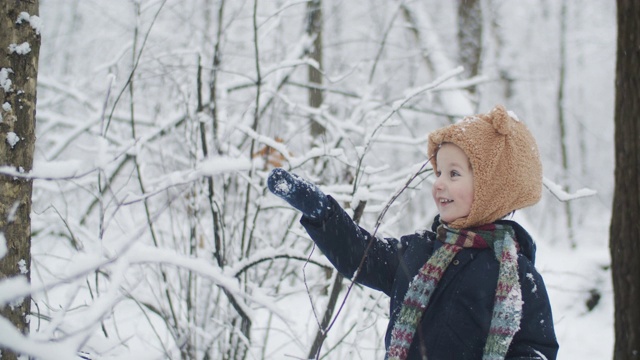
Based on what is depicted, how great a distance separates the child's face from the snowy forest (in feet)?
0.46

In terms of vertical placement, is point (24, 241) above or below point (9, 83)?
below

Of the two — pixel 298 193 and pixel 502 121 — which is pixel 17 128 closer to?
pixel 298 193

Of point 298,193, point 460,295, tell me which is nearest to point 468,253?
point 460,295

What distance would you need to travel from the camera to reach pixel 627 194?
100 inches

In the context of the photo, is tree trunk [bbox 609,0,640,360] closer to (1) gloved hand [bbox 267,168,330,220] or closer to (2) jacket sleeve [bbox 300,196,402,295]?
(2) jacket sleeve [bbox 300,196,402,295]

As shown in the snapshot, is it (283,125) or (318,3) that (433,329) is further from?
(318,3)

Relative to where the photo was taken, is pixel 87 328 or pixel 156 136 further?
pixel 156 136

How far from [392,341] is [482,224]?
1.55 ft

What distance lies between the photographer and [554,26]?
69.2 feet

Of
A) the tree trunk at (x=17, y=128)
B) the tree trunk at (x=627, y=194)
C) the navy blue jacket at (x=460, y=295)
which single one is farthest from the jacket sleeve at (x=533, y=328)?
the tree trunk at (x=17, y=128)

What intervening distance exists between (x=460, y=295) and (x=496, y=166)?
0.41 meters

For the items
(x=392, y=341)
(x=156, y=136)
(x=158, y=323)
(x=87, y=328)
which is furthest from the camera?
(x=158, y=323)

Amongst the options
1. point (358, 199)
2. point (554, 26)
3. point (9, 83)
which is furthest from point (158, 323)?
point (554, 26)

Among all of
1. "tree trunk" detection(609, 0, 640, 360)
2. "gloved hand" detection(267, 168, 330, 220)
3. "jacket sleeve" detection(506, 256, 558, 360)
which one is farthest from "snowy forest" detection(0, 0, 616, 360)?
"jacket sleeve" detection(506, 256, 558, 360)
